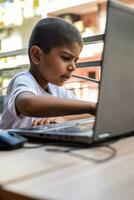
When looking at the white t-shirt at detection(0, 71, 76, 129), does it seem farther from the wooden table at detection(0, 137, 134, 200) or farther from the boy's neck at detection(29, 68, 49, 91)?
the wooden table at detection(0, 137, 134, 200)

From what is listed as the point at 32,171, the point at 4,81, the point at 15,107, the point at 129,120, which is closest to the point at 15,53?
the point at 4,81

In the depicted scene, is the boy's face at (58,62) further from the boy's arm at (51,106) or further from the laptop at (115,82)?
the laptop at (115,82)

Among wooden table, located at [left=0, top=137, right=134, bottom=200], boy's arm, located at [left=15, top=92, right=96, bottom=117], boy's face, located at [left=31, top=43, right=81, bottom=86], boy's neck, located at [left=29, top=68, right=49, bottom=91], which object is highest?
wooden table, located at [left=0, top=137, right=134, bottom=200]

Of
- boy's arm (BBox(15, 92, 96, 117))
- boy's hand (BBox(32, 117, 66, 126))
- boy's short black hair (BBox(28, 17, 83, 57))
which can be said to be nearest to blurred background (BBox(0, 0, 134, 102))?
boy's short black hair (BBox(28, 17, 83, 57))

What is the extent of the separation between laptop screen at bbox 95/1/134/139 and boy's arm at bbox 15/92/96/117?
0.58 ft

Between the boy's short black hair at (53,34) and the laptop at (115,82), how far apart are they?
65cm

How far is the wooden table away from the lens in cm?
44

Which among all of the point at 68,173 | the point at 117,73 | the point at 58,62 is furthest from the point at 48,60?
the point at 68,173

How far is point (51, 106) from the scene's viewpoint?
94 centimetres

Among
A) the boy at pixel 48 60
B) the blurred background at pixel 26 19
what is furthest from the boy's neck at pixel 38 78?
the blurred background at pixel 26 19

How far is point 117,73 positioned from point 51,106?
0.30 metres

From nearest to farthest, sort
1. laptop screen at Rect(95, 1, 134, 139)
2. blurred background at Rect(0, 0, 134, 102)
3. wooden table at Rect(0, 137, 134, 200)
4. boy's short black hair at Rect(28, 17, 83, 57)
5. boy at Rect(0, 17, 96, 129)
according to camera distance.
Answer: wooden table at Rect(0, 137, 134, 200) < laptop screen at Rect(95, 1, 134, 139) < boy at Rect(0, 17, 96, 129) < boy's short black hair at Rect(28, 17, 83, 57) < blurred background at Rect(0, 0, 134, 102)

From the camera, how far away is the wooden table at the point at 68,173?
0.44 metres

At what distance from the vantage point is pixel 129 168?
547mm
